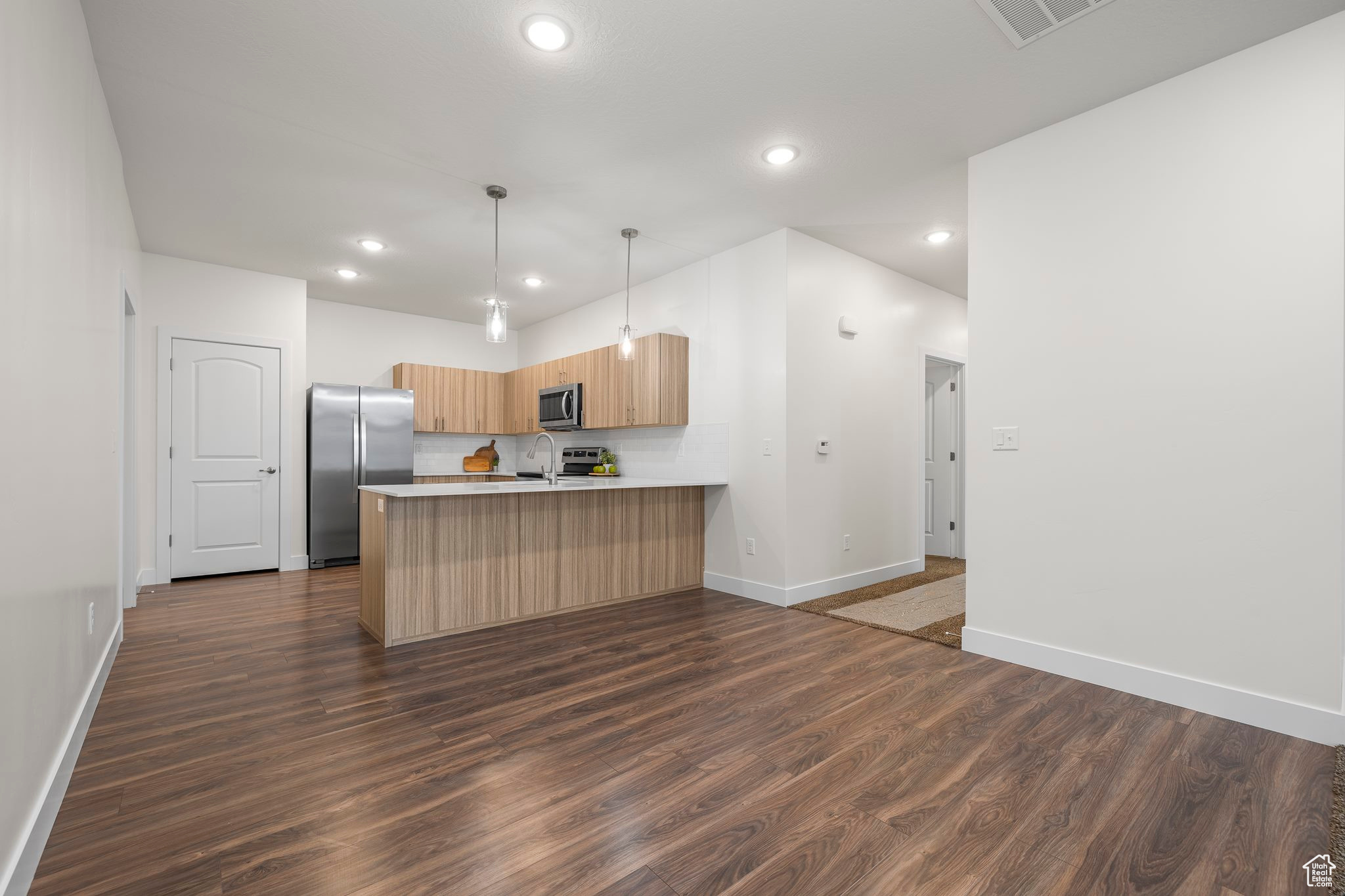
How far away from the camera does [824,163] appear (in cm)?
341

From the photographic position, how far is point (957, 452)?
6.30 metres

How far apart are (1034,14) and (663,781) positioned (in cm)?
302

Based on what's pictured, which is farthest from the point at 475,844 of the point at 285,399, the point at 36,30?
the point at 285,399

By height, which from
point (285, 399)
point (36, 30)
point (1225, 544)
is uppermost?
point (36, 30)

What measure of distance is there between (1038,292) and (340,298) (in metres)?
6.22

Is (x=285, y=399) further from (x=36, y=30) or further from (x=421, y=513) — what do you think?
(x=36, y=30)

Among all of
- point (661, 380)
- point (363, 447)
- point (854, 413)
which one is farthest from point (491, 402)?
point (854, 413)

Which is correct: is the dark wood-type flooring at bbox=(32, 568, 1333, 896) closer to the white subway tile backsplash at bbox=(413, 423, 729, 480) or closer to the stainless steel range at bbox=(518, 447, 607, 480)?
the white subway tile backsplash at bbox=(413, 423, 729, 480)

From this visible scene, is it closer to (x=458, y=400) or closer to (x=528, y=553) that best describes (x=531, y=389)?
(x=458, y=400)

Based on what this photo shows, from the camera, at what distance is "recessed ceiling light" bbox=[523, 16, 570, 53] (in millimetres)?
2311

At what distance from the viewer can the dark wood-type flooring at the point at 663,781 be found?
5.08 feet

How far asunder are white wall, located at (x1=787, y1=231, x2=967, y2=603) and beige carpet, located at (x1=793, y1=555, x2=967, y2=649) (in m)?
0.14

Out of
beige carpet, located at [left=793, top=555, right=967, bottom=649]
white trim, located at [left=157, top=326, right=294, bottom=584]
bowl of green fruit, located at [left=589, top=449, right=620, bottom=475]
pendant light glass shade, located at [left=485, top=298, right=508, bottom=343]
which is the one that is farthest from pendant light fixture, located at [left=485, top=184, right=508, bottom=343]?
white trim, located at [left=157, top=326, right=294, bottom=584]

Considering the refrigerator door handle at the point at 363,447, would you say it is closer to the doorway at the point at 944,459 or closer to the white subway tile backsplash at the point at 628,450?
the white subway tile backsplash at the point at 628,450
